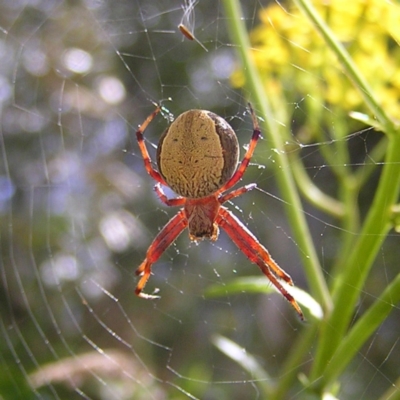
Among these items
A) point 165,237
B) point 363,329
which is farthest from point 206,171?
point 363,329

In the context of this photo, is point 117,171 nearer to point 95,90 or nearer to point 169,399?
point 95,90

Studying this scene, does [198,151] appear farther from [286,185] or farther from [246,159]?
[286,185]

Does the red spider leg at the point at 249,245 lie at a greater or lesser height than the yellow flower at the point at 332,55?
lesser

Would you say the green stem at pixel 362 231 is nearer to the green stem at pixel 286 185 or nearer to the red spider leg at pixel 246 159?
the green stem at pixel 286 185

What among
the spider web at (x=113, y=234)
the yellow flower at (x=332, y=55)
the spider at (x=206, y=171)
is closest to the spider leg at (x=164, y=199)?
the spider at (x=206, y=171)

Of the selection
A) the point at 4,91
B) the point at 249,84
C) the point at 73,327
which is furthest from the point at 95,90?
the point at 249,84

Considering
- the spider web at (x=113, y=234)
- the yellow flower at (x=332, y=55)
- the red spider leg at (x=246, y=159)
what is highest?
the yellow flower at (x=332, y=55)

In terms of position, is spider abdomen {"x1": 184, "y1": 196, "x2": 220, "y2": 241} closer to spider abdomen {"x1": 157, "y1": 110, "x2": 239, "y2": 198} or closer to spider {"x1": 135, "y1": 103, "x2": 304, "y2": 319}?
spider {"x1": 135, "y1": 103, "x2": 304, "y2": 319}
